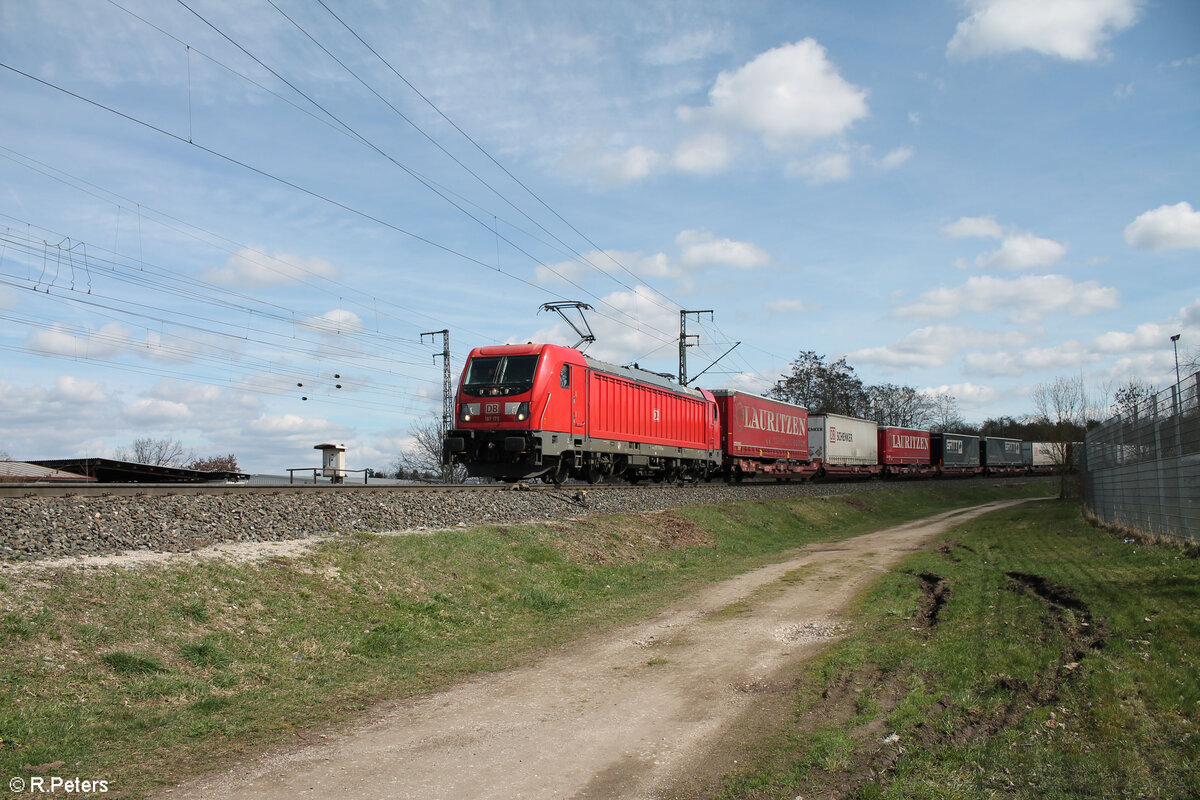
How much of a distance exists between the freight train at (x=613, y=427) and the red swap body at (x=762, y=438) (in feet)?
0.17

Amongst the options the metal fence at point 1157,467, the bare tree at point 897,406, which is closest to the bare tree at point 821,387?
the bare tree at point 897,406

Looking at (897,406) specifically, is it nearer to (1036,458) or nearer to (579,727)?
(1036,458)

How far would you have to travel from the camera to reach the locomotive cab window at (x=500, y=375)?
19609mm

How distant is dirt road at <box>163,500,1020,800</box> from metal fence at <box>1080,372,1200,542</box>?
7.20 m

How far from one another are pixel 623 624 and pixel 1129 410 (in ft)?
48.9

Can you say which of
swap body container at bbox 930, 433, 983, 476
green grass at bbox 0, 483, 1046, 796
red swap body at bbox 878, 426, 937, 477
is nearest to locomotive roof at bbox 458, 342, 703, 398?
green grass at bbox 0, 483, 1046, 796

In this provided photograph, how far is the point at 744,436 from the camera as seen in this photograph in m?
34.7

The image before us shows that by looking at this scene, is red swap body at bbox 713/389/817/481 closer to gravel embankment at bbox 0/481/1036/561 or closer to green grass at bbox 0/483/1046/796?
gravel embankment at bbox 0/481/1036/561

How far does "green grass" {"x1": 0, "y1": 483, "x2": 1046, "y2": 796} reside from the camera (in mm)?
5773

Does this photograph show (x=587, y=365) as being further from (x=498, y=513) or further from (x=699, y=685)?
(x=699, y=685)

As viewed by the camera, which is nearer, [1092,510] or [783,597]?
[783,597]

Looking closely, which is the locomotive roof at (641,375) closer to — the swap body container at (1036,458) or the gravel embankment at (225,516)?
the gravel embankment at (225,516)

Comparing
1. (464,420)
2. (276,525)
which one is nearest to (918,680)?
(276,525)

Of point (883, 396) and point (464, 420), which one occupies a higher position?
point (883, 396)
